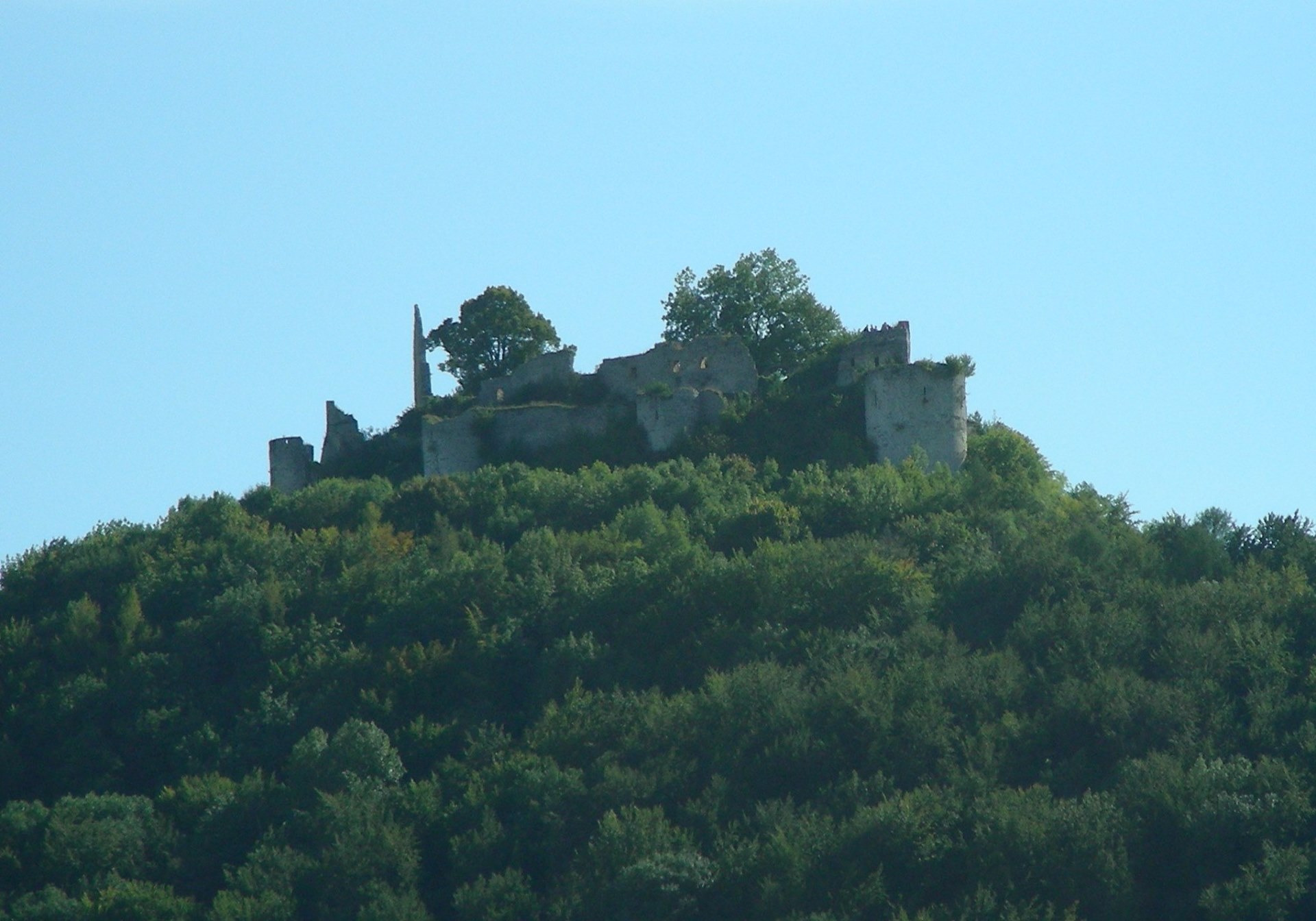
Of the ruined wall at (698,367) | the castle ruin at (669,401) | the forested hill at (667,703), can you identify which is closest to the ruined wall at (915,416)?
the castle ruin at (669,401)

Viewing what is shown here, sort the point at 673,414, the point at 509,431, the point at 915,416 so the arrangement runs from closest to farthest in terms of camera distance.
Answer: the point at 915,416 < the point at 673,414 < the point at 509,431

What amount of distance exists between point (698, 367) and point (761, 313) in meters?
3.89

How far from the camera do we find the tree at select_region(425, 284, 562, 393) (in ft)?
177

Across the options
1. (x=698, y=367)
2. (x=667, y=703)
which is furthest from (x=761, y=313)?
(x=667, y=703)

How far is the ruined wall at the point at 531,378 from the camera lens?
168 feet

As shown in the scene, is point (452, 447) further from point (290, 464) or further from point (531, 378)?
point (290, 464)

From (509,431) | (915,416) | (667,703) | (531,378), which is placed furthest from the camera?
(531,378)

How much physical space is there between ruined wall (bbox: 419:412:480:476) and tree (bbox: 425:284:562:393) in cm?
348

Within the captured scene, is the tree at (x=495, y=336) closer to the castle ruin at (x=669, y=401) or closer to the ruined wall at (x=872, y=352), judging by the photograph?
the castle ruin at (x=669, y=401)

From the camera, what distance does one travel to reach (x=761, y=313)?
53.3 m

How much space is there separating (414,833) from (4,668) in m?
10.3

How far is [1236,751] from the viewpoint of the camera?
37.6 m

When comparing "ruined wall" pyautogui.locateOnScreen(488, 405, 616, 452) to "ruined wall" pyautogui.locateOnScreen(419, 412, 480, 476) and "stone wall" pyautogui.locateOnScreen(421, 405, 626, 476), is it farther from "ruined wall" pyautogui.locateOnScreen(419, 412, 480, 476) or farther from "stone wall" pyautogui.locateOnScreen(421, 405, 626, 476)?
"ruined wall" pyautogui.locateOnScreen(419, 412, 480, 476)

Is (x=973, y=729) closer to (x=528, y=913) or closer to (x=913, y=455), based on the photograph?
(x=528, y=913)
